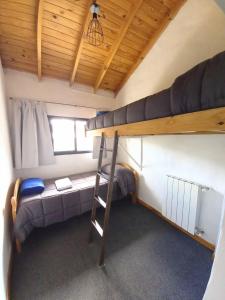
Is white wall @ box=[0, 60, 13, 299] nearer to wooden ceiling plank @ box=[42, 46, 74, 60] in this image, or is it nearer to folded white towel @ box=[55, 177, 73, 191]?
folded white towel @ box=[55, 177, 73, 191]

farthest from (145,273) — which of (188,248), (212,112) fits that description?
(212,112)

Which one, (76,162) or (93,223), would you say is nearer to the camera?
(93,223)

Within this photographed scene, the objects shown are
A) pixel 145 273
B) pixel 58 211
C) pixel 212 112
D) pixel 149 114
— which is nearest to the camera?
pixel 212 112

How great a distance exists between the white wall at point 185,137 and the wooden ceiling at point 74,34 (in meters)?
0.26

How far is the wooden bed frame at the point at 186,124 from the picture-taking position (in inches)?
28.4

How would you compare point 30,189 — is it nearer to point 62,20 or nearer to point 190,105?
point 190,105

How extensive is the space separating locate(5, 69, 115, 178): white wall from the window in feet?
0.42

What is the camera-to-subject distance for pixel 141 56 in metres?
2.71

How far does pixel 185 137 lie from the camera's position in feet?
7.09

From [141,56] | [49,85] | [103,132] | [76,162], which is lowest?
[76,162]

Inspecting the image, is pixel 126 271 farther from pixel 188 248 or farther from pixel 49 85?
pixel 49 85

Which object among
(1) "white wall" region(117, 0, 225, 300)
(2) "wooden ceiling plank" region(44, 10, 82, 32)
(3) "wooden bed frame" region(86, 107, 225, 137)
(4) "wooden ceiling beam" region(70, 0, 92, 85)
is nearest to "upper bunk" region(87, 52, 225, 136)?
(3) "wooden bed frame" region(86, 107, 225, 137)

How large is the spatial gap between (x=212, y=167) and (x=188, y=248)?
3.85 feet

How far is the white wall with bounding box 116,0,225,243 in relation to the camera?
70.3 inches
